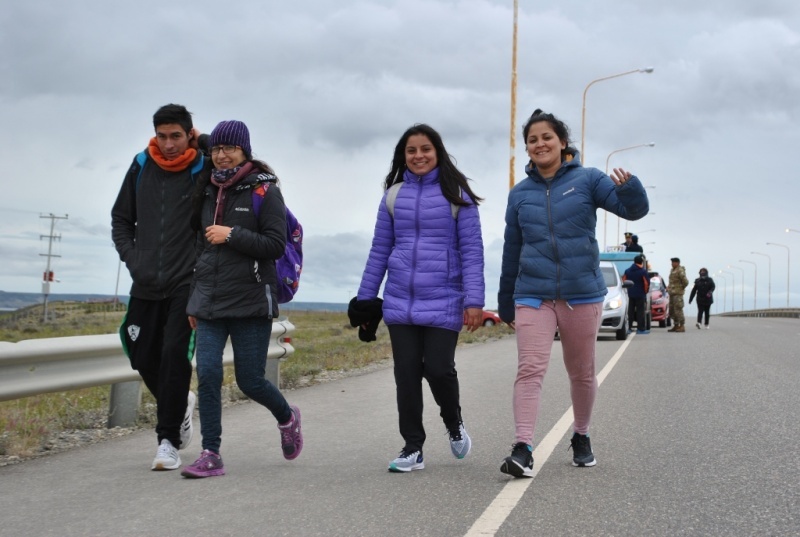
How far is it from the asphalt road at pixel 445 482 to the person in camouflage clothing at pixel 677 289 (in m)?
16.6

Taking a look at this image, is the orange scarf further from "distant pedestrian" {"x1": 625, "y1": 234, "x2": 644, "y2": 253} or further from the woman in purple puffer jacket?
"distant pedestrian" {"x1": 625, "y1": 234, "x2": 644, "y2": 253}

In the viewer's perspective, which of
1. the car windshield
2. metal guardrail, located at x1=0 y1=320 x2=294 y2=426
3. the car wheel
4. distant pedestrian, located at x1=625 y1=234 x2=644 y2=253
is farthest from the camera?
distant pedestrian, located at x1=625 y1=234 x2=644 y2=253

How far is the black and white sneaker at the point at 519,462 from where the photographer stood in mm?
5406

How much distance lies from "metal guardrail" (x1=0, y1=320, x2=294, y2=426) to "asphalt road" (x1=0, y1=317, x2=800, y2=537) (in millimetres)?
470

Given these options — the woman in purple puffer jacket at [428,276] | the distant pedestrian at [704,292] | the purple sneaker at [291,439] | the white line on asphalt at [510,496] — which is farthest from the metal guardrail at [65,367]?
the distant pedestrian at [704,292]

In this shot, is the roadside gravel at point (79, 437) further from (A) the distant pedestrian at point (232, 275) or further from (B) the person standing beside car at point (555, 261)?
(B) the person standing beside car at point (555, 261)

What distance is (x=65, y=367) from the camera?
23.0 feet

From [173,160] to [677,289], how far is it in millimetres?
21567

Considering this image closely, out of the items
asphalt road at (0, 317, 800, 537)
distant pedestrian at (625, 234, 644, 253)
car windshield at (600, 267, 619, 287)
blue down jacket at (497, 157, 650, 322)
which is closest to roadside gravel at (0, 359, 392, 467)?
asphalt road at (0, 317, 800, 537)

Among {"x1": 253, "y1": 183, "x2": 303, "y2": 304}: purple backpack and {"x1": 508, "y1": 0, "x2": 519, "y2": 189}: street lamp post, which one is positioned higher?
{"x1": 508, "y1": 0, "x2": 519, "y2": 189}: street lamp post

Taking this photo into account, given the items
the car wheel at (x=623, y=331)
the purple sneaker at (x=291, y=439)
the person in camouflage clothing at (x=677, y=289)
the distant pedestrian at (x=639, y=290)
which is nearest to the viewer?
the purple sneaker at (x=291, y=439)

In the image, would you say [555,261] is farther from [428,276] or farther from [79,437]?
[79,437]

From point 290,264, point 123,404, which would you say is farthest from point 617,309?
point 290,264

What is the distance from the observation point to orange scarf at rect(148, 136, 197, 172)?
5965 millimetres
